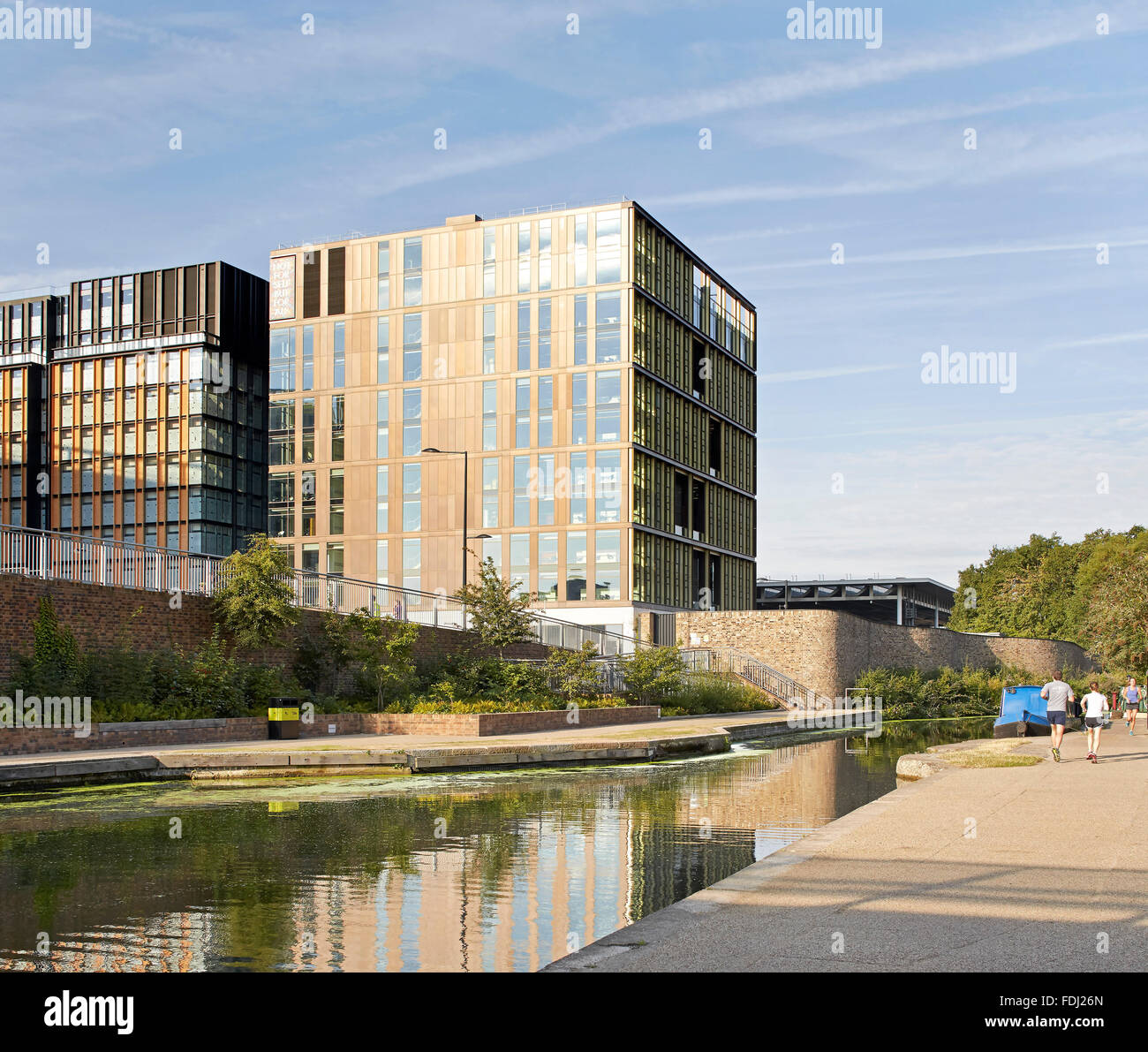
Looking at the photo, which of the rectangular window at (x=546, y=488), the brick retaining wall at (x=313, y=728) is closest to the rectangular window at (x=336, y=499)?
the rectangular window at (x=546, y=488)

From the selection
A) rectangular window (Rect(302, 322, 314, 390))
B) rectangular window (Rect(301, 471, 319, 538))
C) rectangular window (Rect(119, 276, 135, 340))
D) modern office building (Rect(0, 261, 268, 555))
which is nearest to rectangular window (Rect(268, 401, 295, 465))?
rectangular window (Rect(302, 322, 314, 390))

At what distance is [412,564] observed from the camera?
65812mm

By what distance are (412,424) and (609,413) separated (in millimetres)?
10598

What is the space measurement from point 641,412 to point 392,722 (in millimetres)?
37534

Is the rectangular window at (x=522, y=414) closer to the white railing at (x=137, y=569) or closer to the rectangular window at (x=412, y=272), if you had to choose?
the rectangular window at (x=412, y=272)

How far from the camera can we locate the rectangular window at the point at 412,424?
66625mm

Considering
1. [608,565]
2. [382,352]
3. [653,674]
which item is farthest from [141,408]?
[653,674]

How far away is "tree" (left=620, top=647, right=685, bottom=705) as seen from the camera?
40.4 meters

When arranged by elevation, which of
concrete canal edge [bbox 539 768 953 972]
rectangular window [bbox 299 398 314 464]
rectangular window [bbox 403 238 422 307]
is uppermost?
rectangular window [bbox 403 238 422 307]

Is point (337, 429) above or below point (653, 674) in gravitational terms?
above

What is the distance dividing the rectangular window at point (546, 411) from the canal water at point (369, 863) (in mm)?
44202

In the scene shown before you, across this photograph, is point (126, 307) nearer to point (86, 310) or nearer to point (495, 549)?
point (86, 310)

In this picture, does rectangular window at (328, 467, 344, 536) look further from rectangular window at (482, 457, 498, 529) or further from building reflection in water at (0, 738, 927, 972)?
building reflection in water at (0, 738, 927, 972)

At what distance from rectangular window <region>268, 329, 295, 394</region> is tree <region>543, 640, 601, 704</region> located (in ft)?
126
